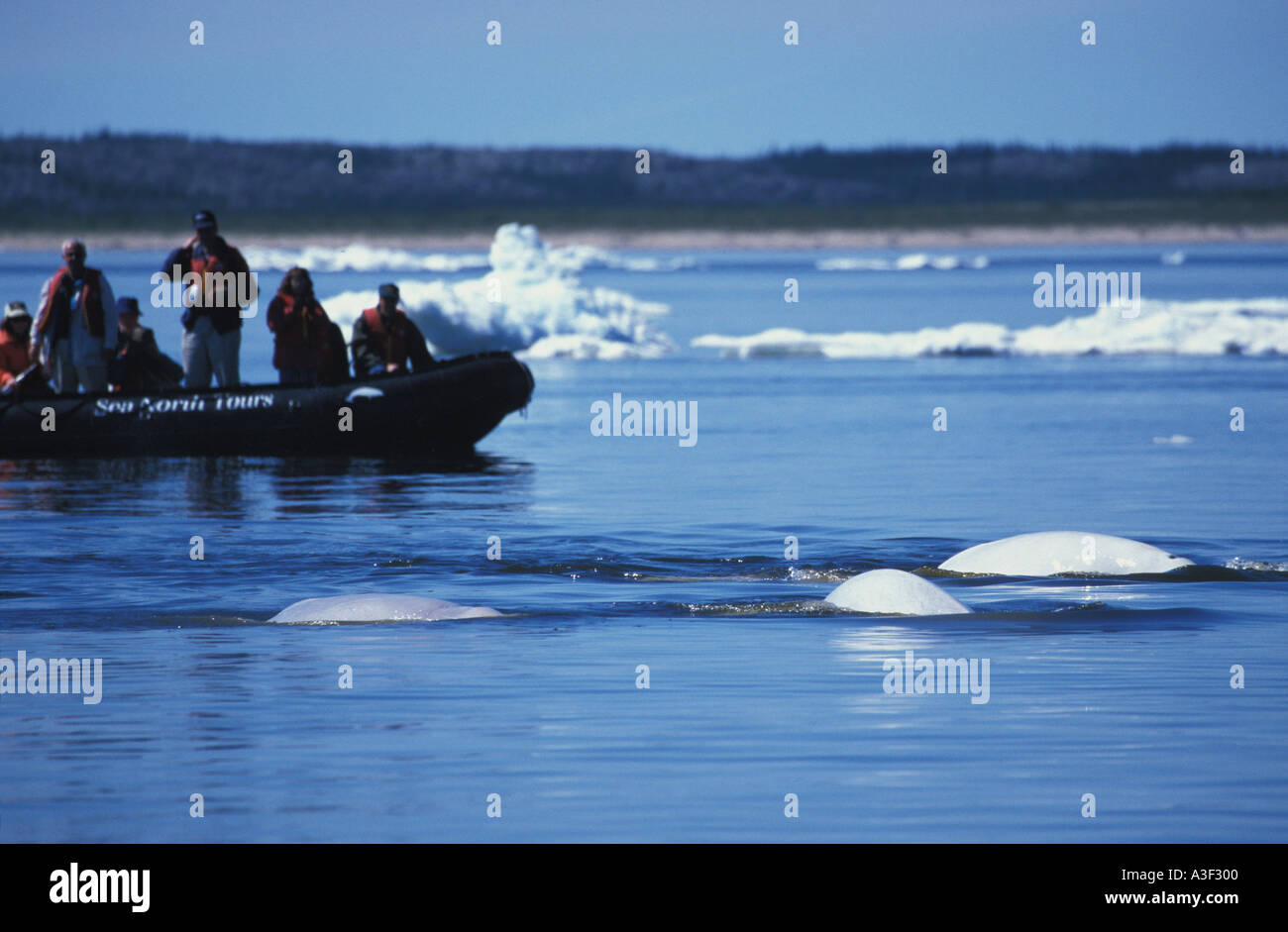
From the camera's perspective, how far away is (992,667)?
10273 mm

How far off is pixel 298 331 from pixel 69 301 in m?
2.69

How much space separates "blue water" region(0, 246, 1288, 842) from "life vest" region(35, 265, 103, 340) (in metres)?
1.61

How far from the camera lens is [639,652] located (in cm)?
1090

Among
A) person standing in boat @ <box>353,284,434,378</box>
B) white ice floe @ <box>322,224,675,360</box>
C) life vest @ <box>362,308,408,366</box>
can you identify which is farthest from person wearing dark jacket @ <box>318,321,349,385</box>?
white ice floe @ <box>322,224,675,360</box>

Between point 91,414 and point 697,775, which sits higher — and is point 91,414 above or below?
above

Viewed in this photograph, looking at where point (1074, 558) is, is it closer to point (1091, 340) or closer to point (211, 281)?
point (211, 281)

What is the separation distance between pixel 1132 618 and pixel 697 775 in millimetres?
4654

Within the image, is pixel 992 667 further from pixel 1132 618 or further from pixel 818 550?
pixel 818 550

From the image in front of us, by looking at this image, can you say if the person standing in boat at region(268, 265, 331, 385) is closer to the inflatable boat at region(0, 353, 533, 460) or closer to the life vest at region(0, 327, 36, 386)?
the inflatable boat at region(0, 353, 533, 460)

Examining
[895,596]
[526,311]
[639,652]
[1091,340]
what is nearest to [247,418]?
[895,596]

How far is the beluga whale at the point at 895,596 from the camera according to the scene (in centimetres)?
1195

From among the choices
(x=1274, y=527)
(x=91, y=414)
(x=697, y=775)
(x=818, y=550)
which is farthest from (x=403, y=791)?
(x=91, y=414)

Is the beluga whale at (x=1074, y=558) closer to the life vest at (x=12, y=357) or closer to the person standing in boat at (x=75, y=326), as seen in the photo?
the person standing in boat at (x=75, y=326)

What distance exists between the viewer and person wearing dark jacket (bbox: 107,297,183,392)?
69.4 ft
